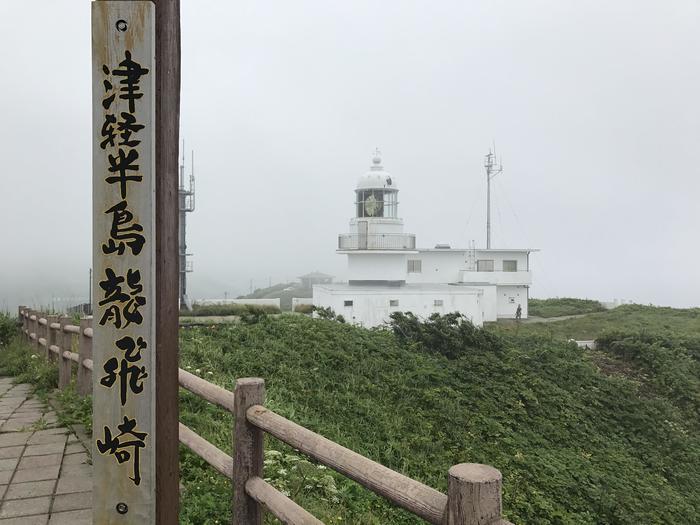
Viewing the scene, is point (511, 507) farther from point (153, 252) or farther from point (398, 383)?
point (153, 252)

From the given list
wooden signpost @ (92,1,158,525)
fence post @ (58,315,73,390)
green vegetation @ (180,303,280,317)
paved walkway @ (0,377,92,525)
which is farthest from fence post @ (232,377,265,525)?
green vegetation @ (180,303,280,317)

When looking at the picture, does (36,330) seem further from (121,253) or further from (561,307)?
(561,307)

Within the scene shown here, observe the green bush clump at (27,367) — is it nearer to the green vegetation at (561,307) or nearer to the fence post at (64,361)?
the fence post at (64,361)

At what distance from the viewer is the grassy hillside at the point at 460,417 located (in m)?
4.61

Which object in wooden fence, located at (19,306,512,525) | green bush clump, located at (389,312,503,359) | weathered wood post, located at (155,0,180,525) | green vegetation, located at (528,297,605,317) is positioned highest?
weathered wood post, located at (155,0,180,525)

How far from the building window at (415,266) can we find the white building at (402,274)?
0.05 metres

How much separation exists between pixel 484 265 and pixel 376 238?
20.8 ft

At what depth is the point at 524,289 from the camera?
→ 25891 millimetres

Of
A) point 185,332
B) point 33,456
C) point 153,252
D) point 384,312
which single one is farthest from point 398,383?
point 384,312

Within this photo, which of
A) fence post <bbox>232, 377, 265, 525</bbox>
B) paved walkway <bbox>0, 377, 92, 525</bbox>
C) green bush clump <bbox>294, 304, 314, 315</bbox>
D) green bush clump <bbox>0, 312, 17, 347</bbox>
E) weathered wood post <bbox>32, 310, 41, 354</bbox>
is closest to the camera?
fence post <bbox>232, 377, 265, 525</bbox>

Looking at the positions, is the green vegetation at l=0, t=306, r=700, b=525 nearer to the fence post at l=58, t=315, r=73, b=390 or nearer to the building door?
the fence post at l=58, t=315, r=73, b=390

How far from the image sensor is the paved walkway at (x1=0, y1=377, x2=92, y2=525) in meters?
3.28

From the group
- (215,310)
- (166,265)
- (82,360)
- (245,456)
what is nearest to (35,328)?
(82,360)

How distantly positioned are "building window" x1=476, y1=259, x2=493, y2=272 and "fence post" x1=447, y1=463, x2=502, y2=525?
985 inches
